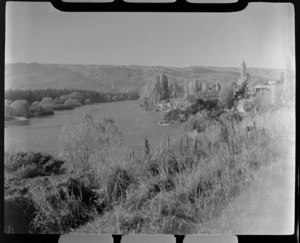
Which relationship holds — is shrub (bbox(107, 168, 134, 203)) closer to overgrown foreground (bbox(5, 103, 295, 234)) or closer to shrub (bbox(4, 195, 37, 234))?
overgrown foreground (bbox(5, 103, 295, 234))

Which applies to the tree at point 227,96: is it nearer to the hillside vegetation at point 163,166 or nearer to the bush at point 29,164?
the hillside vegetation at point 163,166

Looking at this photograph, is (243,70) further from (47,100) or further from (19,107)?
(19,107)

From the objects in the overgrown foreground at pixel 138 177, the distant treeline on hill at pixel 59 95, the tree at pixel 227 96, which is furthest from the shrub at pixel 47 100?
the tree at pixel 227 96

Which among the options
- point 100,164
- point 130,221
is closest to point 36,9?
point 100,164

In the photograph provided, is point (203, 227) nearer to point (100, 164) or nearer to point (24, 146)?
point (100, 164)

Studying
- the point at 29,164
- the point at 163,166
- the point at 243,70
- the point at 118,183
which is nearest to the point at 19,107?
the point at 29,164
